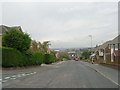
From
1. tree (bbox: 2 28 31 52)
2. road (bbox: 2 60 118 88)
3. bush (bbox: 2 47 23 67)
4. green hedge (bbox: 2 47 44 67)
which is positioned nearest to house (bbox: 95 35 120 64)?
green hedge (bbox: 2 47 44 67)

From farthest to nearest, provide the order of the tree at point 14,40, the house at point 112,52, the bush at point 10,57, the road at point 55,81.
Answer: the house at point 112,52
the tree at point 14,40
the bush at point 10,57
the road at point 55,81

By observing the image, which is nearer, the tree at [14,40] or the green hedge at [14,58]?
the green hedge at [14,58]

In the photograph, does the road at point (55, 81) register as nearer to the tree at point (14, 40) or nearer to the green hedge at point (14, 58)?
the green hedge at point (14, 58)

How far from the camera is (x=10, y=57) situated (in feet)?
126

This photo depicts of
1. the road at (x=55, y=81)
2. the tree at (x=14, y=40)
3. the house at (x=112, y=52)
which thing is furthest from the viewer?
the house at (x=112, y=52)

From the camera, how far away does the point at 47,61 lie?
81500mm

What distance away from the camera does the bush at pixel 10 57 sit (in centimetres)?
3756

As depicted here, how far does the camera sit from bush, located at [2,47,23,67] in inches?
1479

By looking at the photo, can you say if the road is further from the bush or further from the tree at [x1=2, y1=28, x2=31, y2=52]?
the tree at [x1=2, y1=28, x2=31, y2=52]

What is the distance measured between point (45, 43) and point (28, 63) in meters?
60.9

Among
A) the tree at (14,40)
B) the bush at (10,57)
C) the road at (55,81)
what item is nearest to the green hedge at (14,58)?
the bush at (10,57)

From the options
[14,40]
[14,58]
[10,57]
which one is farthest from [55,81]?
[14,40]

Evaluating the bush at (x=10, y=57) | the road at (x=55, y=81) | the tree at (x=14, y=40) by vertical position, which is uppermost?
the tree at (x=14, y=40)

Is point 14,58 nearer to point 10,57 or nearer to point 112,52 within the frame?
point 10,57
